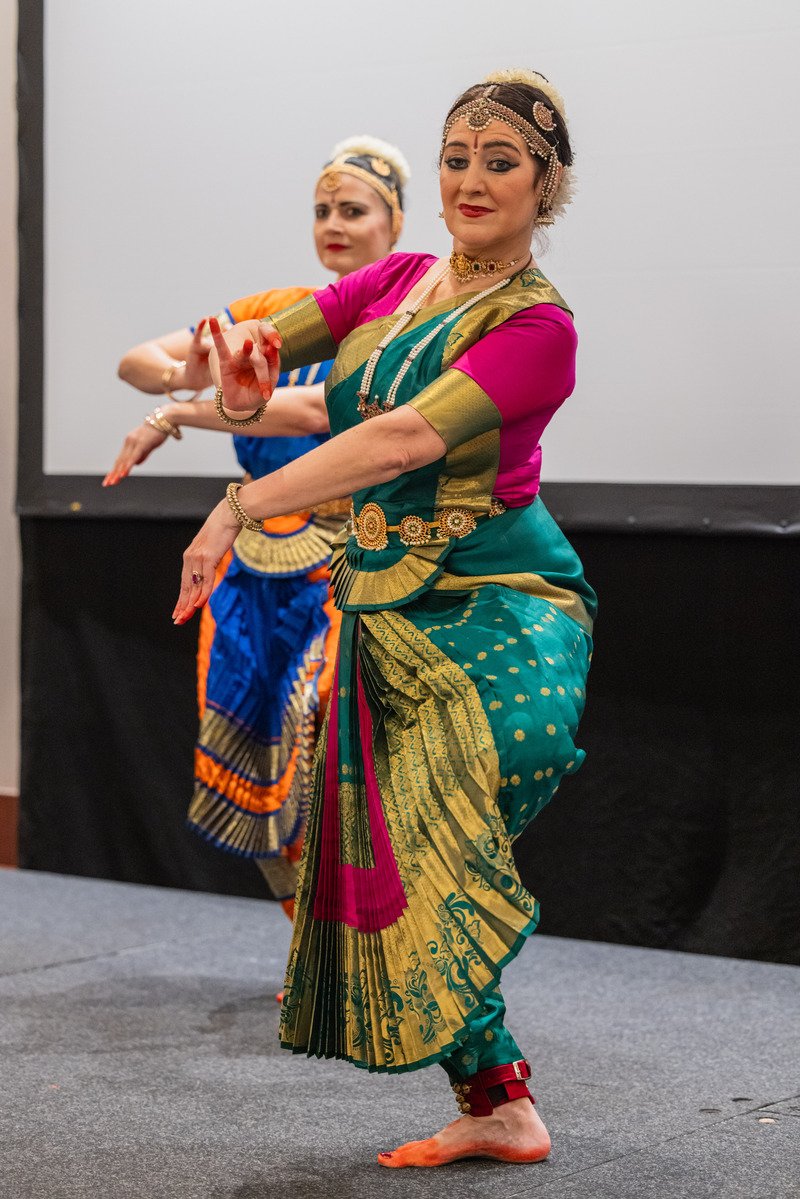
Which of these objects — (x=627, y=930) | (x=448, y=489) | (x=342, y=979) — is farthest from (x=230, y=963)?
(x=448, y=489)

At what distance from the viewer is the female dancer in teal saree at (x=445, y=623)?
2.17m

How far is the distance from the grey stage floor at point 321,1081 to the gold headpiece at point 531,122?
54.3 inches

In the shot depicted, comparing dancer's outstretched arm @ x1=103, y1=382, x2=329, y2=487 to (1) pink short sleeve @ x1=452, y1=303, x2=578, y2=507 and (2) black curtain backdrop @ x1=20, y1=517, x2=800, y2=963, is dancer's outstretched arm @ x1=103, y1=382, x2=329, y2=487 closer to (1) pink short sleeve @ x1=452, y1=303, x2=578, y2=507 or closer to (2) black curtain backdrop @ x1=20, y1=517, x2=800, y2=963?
(1) pink short sleeve @ x1=452, y1=303, x2=578, y2=507

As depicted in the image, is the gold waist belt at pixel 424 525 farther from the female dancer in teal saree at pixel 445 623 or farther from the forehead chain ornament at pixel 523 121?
the forehead chain ornament at pixel 523 121

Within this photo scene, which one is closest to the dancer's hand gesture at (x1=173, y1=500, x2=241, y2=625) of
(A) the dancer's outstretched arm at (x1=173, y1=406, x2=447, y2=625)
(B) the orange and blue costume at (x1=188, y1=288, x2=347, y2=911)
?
(A) the dancer's outstretched arm at (x1=173, y1=406, x2=447, y2=625)

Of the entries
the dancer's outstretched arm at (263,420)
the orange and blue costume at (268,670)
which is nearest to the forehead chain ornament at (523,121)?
the dancer's outstretched arm at (263,420)

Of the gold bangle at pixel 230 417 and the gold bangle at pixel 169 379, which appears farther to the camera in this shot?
the gold bangle at pixel 169 379

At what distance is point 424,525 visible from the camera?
2.31 metres

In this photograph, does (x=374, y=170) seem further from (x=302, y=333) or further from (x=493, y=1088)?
(x=493, y=1088)

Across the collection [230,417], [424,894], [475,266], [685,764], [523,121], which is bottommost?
[685,764]

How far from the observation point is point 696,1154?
97.3 inches

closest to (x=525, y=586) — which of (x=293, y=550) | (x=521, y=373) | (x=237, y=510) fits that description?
(x=521, y=373)

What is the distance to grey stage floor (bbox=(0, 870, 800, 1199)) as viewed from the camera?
92.7 inches

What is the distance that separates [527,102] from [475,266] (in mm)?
229
